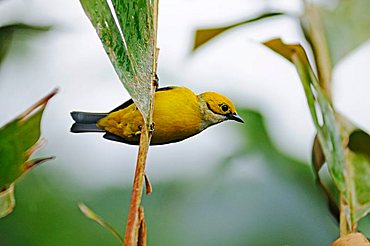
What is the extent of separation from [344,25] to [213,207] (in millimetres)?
201

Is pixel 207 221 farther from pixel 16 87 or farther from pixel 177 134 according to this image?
pixel 177 134

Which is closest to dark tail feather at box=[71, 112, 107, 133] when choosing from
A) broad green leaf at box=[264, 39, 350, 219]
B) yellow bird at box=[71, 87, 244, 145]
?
yellow bird at box=[71, 87, 244, 145]

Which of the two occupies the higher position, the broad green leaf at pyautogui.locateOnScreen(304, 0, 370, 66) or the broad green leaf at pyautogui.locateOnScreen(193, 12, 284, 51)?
the broad green leaf at pyautogui.locateOnScreen(193, 12, 284, 51)

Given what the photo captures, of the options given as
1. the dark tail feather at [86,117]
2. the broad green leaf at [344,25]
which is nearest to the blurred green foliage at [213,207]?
the broad green leaf at [344,25]

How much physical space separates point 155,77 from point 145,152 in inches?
1.4

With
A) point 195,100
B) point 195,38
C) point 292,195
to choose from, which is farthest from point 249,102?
point 195,100

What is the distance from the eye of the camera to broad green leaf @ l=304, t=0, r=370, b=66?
386mm

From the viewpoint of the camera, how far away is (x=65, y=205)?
1.50 ft

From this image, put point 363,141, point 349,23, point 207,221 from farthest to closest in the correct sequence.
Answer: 1. point 207,221
2. point 349,23
3. point 363,141

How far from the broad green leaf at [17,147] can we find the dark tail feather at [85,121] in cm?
3

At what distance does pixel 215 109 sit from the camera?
8.6 inches

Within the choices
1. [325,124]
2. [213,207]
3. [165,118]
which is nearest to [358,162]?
[325,124]

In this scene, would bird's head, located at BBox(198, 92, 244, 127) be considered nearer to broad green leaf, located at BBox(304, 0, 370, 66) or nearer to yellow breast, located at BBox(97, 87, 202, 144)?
yellow breast, located at BBox(97, 87, 202, 144)

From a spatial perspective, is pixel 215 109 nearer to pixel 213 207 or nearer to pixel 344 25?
pixel 344 25
